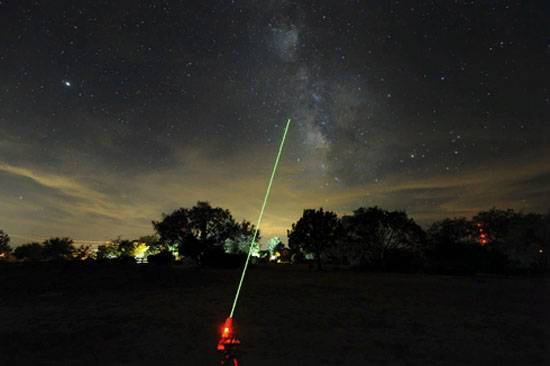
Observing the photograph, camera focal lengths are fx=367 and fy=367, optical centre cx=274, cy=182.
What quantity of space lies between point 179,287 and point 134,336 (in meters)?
11.6

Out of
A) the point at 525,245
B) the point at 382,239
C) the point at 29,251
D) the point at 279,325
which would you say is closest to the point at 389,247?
the point at 382,239

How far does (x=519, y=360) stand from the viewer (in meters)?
8.62

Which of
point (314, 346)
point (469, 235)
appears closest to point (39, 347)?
point (314, 346)

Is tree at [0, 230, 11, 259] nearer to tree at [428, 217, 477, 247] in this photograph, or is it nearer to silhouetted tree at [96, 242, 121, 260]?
silhouetted tree at [96, 242, 121, 260]

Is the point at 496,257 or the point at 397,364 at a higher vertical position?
the point at 496,257

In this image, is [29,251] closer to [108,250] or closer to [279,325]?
[108,250]

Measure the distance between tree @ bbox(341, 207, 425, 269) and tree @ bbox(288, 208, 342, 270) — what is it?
1.86 m

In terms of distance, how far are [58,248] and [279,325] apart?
65577 mm

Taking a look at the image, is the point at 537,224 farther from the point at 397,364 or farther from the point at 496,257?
the point at 397,364

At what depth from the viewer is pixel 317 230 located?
39.7 meters

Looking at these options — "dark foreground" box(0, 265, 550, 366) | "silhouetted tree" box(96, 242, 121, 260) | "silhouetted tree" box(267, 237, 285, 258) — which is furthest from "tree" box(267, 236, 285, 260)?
"dark foreground" box(0, 265, 550, 366)

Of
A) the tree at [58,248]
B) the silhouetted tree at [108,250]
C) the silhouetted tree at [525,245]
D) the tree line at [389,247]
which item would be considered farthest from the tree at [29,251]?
the silhouetted tree at [525,245]

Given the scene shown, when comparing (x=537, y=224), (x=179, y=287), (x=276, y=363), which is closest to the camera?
(x=276, y=363)

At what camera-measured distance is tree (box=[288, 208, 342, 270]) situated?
3966cm
